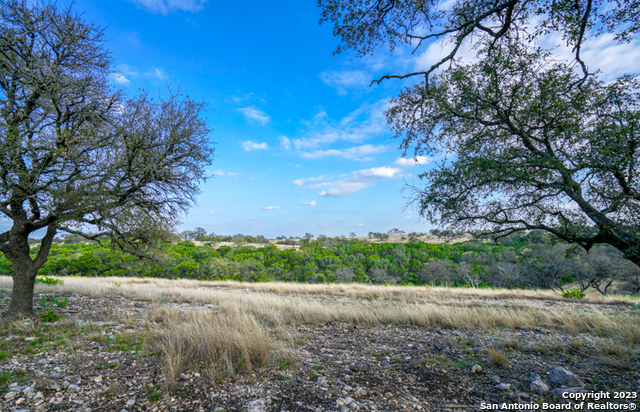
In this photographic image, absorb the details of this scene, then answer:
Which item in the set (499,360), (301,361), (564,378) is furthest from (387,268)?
(564,378)

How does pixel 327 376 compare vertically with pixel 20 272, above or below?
below

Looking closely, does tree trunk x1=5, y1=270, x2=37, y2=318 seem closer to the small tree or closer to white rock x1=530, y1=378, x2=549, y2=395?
the small tree

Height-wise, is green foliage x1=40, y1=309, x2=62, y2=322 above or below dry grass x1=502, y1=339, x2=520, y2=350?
above

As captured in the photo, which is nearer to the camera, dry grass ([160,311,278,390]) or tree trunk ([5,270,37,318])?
dry grass ([160,311,278,390])

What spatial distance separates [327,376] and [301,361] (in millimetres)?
728

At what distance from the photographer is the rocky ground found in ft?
11.4

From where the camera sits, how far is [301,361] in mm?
4840

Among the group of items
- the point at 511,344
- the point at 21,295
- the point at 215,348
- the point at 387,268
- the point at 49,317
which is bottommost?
the point at 387,268

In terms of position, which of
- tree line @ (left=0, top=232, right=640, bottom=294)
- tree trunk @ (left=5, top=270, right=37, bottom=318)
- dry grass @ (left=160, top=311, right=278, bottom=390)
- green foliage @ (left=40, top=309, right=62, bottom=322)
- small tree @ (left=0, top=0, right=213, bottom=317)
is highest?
small tree @ (left=0, top=0, right=213, bottom=317)

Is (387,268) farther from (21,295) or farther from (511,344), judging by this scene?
(21,295)

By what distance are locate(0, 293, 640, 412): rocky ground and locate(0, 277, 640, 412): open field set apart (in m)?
0.02

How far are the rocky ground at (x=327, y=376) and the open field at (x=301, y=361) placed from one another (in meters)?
0.02

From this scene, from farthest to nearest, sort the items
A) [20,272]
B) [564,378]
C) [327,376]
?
[20,272], [327,376], [564,378]

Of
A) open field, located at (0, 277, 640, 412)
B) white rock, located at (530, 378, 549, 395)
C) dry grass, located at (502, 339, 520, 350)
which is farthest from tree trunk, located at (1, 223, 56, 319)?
dry grass, located at (502, 339, 520, 350)
